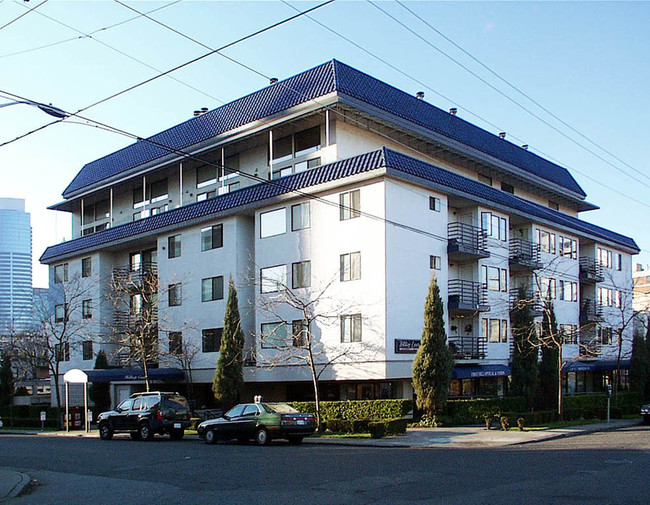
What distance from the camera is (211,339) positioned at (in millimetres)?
40656

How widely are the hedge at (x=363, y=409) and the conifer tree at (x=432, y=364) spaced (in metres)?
0.84

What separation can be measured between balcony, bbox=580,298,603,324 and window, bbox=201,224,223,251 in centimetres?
2630

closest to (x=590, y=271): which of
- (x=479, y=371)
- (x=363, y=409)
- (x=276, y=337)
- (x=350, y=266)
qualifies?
(x=479, y=371)

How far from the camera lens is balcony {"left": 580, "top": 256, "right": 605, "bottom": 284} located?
50.8 metres

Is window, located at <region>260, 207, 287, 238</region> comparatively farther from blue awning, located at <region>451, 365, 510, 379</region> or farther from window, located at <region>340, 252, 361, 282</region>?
blue awning, located at <region>451, 365, 510, 379</region>

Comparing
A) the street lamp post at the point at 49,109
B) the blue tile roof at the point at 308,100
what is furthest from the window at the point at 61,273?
the street lamp post at the point at 49,109

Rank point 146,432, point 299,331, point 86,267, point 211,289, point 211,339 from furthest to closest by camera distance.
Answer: point 86,267 → point 211,289 → point 211,339 → point 299,331 → point 146,432

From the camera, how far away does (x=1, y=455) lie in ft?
78.5

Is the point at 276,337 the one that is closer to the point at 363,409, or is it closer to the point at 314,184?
the point at 363,409

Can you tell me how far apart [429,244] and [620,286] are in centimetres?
2757

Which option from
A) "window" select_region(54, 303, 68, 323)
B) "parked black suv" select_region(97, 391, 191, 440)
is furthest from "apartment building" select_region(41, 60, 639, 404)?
"parked black suv" select_region(97, 391, 191, 440)

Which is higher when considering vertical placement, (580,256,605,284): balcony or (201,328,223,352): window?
(580,256,605,284): balcony

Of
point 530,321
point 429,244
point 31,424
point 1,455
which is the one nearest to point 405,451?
point 1,455

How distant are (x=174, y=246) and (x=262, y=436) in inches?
818
